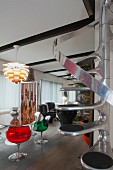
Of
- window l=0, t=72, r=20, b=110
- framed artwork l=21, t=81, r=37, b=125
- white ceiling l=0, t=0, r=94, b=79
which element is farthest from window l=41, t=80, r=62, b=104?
white ceiling l=0, t=0, r=94, b=79

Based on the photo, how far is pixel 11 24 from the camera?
2.45 meters

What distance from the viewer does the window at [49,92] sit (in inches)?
289

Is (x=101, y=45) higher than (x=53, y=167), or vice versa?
(x=101, y=45)


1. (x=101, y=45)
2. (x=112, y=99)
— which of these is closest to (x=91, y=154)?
(x=112, y=99)

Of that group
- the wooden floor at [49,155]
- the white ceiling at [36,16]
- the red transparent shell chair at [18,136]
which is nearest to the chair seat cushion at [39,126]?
the wooden floor at [49,155]

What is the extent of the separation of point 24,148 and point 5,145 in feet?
1.90

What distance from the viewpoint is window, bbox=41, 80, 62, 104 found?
24.0 ft

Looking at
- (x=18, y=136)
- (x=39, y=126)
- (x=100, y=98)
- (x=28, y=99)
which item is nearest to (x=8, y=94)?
(x=28, y=99)

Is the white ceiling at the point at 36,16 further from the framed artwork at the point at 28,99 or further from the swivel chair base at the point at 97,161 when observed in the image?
the framed artwork at the point at 28,99

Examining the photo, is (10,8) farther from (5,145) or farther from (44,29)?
(5,145)

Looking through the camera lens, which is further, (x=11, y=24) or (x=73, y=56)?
(x=73, y=56)

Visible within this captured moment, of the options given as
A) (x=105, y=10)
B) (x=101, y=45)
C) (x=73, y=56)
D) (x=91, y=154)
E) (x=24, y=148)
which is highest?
(x=73, y=56)

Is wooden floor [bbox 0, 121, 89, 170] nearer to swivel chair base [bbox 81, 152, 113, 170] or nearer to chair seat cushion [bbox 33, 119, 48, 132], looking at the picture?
chair seat cushion [bbox 33, 119, 48, 132]

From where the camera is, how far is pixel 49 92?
799 cm
